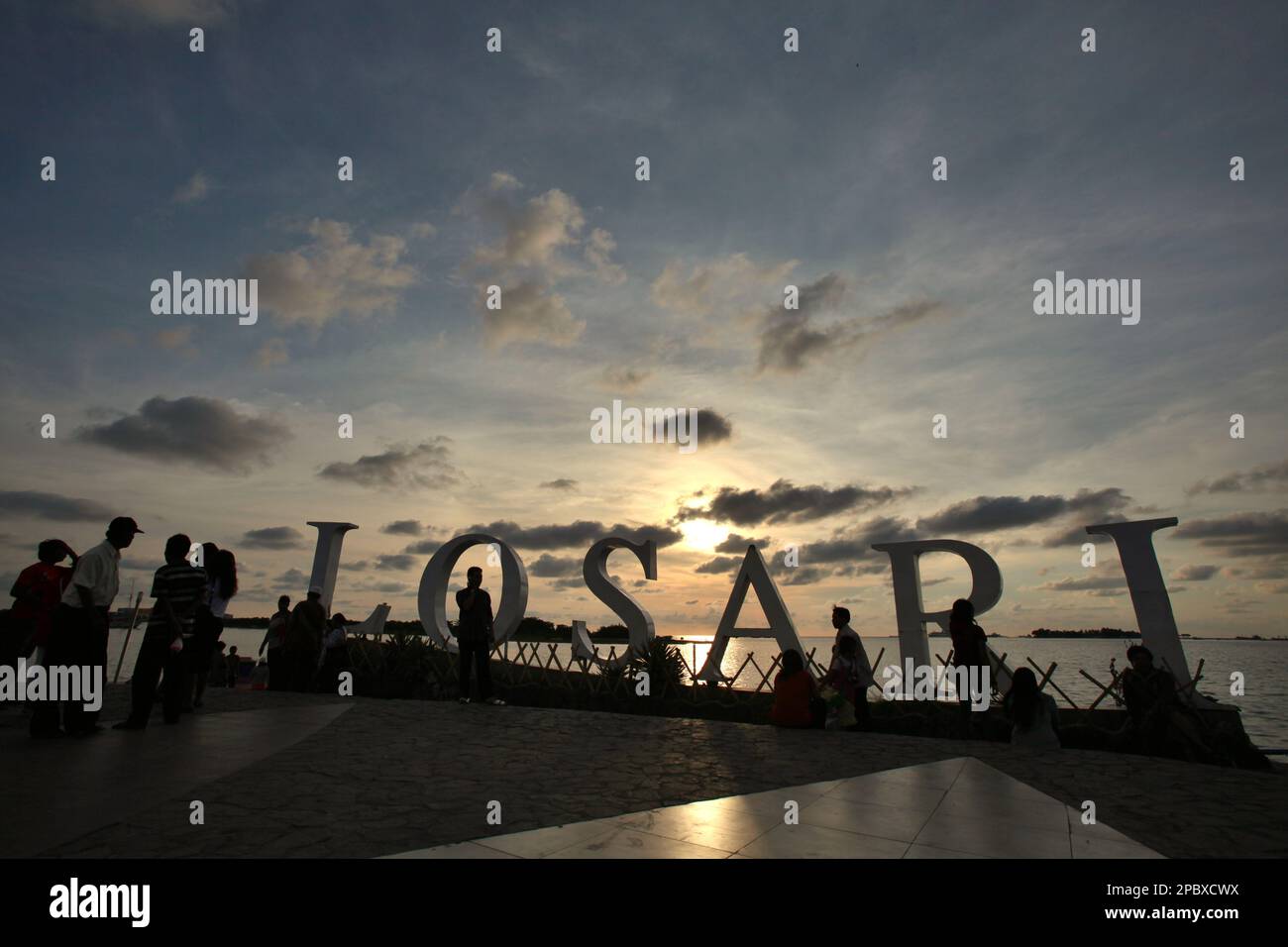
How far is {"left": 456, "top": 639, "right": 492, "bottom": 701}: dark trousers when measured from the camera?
40.9ft

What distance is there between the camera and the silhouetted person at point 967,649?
1052cm

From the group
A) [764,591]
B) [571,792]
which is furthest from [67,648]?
[764,591]

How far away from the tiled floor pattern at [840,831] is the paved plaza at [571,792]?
1.1 inches

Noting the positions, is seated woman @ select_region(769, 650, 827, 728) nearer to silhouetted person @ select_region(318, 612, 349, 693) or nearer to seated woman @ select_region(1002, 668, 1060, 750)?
seated woman @ select_region(1002, 668, 1060, 750)

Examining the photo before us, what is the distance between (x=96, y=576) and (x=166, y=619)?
965 mm

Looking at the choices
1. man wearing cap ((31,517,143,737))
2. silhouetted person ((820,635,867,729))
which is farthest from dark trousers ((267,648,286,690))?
silhouetted person ((820,635,867,729))

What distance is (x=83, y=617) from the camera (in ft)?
24.7

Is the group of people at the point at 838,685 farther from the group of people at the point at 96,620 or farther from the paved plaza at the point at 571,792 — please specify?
the group of people at the point at 96,620

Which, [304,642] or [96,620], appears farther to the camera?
[304,642]

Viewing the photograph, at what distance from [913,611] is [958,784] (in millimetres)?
6877

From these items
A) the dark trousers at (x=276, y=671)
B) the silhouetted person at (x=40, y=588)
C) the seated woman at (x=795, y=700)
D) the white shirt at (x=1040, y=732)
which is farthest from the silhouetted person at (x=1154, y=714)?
the dark trousers at (x=276, y=671)

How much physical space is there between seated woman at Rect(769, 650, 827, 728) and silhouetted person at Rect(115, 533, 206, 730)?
Answer: 7.85 metres

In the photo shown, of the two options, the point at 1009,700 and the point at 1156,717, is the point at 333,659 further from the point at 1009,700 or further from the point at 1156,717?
the point at 1156,717
